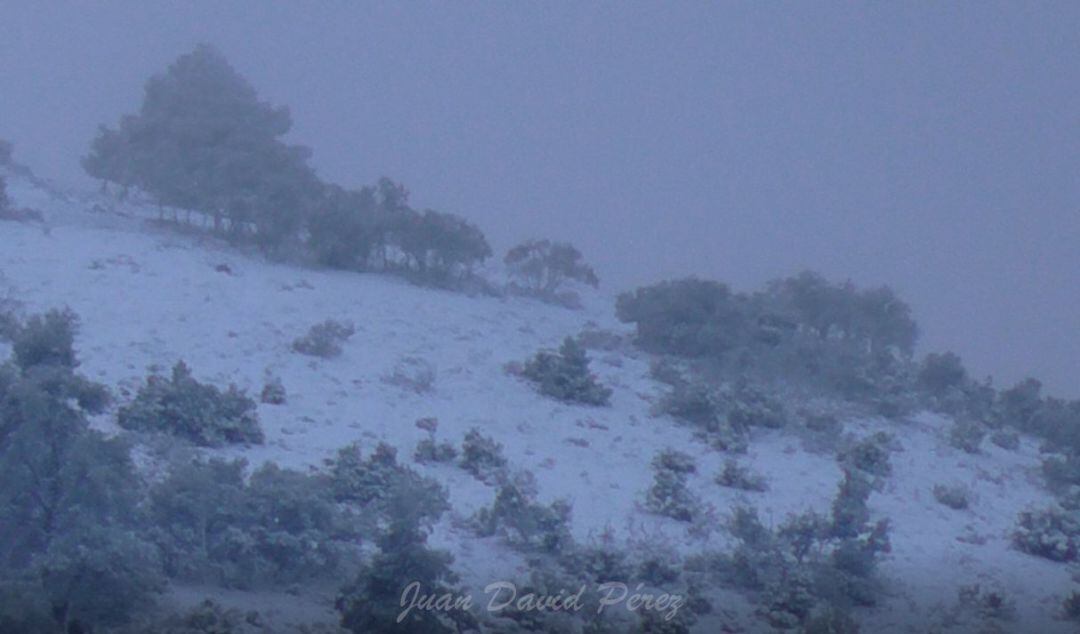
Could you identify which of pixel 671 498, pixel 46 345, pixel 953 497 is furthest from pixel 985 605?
pixel 46 345

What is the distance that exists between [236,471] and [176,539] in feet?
3.49

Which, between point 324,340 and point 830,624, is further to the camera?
point 324,340

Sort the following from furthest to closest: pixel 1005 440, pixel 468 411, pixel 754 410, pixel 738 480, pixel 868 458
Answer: pixel 1005 440
pixel 754 410
pixel 868 458
pixel 468 411
pixel 738 480

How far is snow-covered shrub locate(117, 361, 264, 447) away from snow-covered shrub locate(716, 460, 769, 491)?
216 inches

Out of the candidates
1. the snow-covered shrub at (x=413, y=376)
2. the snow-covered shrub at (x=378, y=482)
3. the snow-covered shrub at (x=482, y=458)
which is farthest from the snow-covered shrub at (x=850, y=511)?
the snow-covered shrub at (x=413, y=376)

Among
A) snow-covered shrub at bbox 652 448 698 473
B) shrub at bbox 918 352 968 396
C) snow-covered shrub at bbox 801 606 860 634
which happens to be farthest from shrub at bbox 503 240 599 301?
snow-covered shrub at bbox 801 606 860 634

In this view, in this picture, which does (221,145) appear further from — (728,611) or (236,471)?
(728,611)

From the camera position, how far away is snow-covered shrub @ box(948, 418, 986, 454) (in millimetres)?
19922

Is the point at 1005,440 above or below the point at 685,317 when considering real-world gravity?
below

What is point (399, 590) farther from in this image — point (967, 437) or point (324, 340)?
point (967, 437)

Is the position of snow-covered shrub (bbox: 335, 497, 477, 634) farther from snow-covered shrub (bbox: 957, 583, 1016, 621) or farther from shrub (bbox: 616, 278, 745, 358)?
shrub (bbox: 616, 278, 745, 358)

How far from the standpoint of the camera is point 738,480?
617 inches

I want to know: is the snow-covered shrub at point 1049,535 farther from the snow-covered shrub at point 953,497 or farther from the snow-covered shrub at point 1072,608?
the snow-covered shrub at point 1072,608

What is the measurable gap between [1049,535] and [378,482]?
7.81 m
